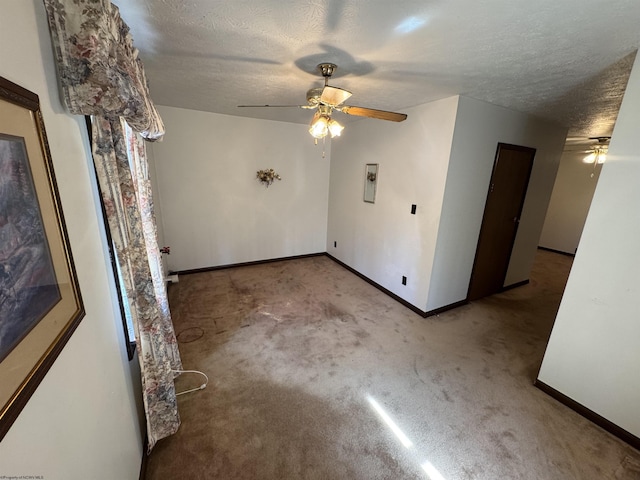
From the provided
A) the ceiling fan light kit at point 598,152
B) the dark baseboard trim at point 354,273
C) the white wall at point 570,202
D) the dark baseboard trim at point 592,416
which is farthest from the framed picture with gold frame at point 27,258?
the white wall at point 570,202

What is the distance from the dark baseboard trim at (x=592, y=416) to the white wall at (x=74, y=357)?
8.81 feet

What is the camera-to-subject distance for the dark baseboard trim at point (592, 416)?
5.21 feet

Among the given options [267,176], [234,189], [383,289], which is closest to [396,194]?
[383,289]

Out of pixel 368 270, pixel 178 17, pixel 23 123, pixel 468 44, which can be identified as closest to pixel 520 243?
pixel 368 270

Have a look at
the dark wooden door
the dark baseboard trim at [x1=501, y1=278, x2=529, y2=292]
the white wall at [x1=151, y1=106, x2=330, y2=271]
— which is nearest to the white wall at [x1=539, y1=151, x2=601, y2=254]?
the dark baseboard trim at [x1=501, y1=278, x2=529, y2=292]

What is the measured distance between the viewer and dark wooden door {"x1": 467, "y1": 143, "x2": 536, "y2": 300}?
2869mm

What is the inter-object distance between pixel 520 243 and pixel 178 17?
4229 mm

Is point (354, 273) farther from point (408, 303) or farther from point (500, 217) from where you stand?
point (500, 217)

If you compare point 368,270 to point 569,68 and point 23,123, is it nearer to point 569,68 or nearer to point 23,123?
point 569,68

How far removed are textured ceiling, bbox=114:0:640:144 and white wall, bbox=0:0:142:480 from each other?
798 mm

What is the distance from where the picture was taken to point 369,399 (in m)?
1.84

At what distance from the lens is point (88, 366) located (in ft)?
2.89

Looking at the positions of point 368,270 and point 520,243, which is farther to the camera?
point 368,270

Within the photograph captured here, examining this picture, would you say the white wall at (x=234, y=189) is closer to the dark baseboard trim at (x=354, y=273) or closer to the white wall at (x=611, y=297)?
the dark baseboard trim at (x=354, y=273)
